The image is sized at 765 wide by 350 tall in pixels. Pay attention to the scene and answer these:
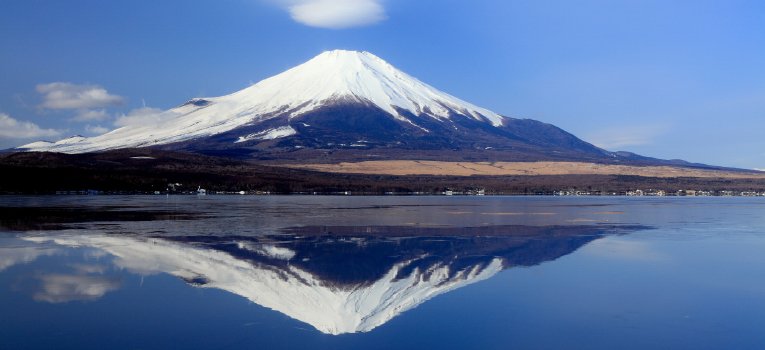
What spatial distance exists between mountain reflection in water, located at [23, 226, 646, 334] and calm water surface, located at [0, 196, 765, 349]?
0.05m

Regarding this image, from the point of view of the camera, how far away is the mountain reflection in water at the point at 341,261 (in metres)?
9.38

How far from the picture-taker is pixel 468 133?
179 metres

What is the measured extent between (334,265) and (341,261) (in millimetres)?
575

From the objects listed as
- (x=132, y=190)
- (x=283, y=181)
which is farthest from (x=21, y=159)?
(x=283, y=181)

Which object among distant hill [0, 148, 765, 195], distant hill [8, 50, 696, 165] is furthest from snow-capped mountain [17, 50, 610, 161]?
distant hill [0, 148, 765, 195]

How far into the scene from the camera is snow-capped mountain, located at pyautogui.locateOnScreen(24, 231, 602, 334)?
9.23m

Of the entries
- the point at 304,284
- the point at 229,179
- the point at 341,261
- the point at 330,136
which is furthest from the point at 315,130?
the point at 304,284

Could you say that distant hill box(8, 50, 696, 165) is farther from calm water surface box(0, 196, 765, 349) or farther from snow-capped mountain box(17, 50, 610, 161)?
calm water surface box(0, 196, 765, 349)

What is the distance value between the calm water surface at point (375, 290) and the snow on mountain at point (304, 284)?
45 millimetres

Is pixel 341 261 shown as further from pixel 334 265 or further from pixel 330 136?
pixel 330 136

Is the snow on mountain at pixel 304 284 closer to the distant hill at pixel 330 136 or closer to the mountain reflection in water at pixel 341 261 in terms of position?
the mountain reflection in water at pixel 341 261

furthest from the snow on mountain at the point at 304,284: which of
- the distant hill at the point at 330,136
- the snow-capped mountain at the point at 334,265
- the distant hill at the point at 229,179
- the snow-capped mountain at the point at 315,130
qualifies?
the snow-capped mountain at the point at 315,130

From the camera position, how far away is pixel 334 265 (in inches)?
499

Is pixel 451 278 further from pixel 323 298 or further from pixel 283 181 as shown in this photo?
pixel 283 181
